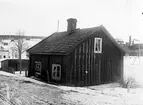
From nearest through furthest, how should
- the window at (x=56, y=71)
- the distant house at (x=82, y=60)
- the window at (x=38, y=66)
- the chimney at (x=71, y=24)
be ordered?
the distant house at (x=82, y=60) < the window at (x=56, y=71) < the window at (x=38, y=66) < the chimney at (x=71, y=24)

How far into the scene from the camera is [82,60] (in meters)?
15.5

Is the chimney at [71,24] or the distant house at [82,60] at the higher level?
the chimney at [71,24]

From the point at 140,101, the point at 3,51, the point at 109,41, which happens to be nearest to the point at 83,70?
the point at 109,41

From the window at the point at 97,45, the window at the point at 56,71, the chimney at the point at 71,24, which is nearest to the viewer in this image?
the window at the point at 56,71

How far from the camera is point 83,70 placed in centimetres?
1561

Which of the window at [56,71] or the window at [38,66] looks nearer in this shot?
the window at [56,71]

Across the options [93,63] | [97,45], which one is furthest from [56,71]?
[97,45]

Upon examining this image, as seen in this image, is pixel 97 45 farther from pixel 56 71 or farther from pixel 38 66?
pixel 38 66

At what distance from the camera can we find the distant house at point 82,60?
49.0 ft

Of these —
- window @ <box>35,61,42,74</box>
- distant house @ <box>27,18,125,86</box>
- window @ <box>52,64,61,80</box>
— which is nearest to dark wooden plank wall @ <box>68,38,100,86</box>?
distant house @ <box>27,18,125,86</box>

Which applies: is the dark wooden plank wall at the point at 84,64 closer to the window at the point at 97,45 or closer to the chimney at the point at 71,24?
the window at the point at 97,45

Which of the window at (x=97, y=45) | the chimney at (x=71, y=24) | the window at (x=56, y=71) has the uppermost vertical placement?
the chimney at (x=71, y=24)

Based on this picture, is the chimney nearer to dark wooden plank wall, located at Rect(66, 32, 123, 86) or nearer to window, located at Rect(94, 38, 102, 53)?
dark wooden plank wall, located at Rect(66, 32, 123, 86)

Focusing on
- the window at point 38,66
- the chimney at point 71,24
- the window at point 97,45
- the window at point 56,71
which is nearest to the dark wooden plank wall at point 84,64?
the window at point 97,45
